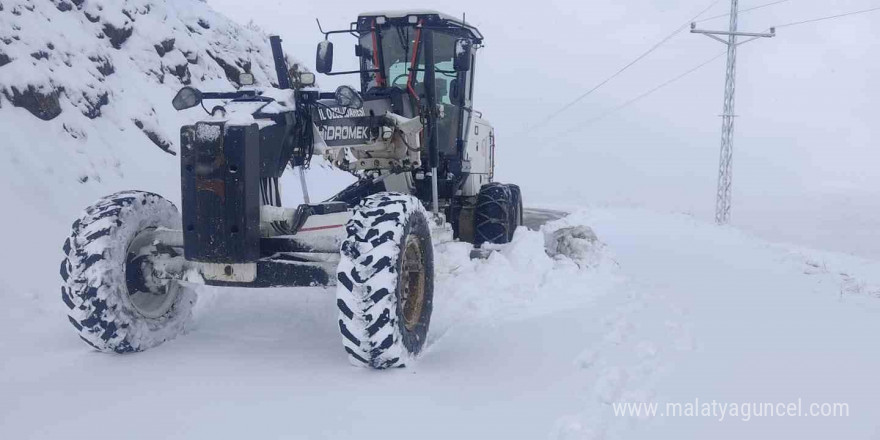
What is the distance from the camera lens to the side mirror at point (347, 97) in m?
4.71

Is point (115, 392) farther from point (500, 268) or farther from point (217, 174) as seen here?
point (500, 268)

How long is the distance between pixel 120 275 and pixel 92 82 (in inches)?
252

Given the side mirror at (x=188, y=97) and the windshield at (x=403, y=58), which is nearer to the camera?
the side mirror at (x=188, y=97)

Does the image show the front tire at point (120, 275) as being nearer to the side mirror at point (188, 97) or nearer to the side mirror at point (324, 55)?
the side mirror at point (188, 97)

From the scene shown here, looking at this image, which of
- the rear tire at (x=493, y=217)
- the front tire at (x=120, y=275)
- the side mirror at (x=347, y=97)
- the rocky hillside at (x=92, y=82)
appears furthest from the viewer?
the rear tire at (x=493, y=217)

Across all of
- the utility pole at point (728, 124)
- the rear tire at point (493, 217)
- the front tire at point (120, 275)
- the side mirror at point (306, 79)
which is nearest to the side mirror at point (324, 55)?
the side mirror at point (306, 79)

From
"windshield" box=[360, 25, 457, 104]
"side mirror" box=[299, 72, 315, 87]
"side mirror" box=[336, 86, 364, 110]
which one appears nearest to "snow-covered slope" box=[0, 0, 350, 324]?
"windshield" box=[360, 25, 457, 104]

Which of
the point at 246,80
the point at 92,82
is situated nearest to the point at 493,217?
the point at 246,80

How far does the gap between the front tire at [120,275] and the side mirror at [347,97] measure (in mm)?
1580

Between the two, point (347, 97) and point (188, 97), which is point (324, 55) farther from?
point (188, 97)

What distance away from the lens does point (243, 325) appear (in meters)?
5.46

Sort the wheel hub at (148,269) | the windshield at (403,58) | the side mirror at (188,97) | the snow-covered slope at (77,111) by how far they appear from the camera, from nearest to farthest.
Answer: the side mirror at (188,97), the wheel hub at (148,269), the snow-covered slope at (77,111), the windshield at (403,58)

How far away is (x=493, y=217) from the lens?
8734 millimetres

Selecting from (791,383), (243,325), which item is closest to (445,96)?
(243,325)
